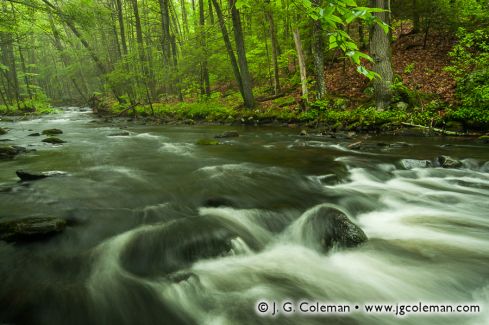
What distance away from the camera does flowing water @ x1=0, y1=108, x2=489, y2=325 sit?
2.89 m

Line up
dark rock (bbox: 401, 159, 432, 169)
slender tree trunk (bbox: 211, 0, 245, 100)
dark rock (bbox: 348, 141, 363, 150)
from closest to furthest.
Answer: dark rock (bbox: 401, 159, 432, 169)
dark rock (bbox: 348, 141, 363, 150)
slender tree trunk (bbox: 211, 0, 245, 100)

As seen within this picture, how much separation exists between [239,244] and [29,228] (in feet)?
8.34

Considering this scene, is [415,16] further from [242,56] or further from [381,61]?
[242,56]

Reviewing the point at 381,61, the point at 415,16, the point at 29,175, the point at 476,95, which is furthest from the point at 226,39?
the point at 29,175

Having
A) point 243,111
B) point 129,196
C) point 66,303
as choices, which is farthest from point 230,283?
point 243,111

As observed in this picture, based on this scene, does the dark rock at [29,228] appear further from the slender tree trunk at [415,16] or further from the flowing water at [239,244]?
the slender tree trunk at [415,16]

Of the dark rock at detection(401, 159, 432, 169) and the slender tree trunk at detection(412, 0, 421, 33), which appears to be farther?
the slender tree trunk at detection(412, 0, 421, 33)

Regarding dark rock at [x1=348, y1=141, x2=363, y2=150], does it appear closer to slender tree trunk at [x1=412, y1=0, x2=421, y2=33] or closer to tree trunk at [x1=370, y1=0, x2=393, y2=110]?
tree trunk at [x1=370, y1=0, x2=393, y2=110]

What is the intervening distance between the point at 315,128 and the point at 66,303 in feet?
34.7

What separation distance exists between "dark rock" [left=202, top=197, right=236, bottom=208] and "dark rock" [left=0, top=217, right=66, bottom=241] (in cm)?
201

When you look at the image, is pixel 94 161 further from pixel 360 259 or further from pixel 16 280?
pixel 360 259

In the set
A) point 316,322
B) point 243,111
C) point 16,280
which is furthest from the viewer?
point 243,111

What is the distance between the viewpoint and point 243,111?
15.7m

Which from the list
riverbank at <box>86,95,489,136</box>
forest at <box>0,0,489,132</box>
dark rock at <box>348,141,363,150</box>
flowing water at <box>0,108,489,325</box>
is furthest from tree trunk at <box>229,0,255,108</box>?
flowing water at <box>0,108,489,325</box>
